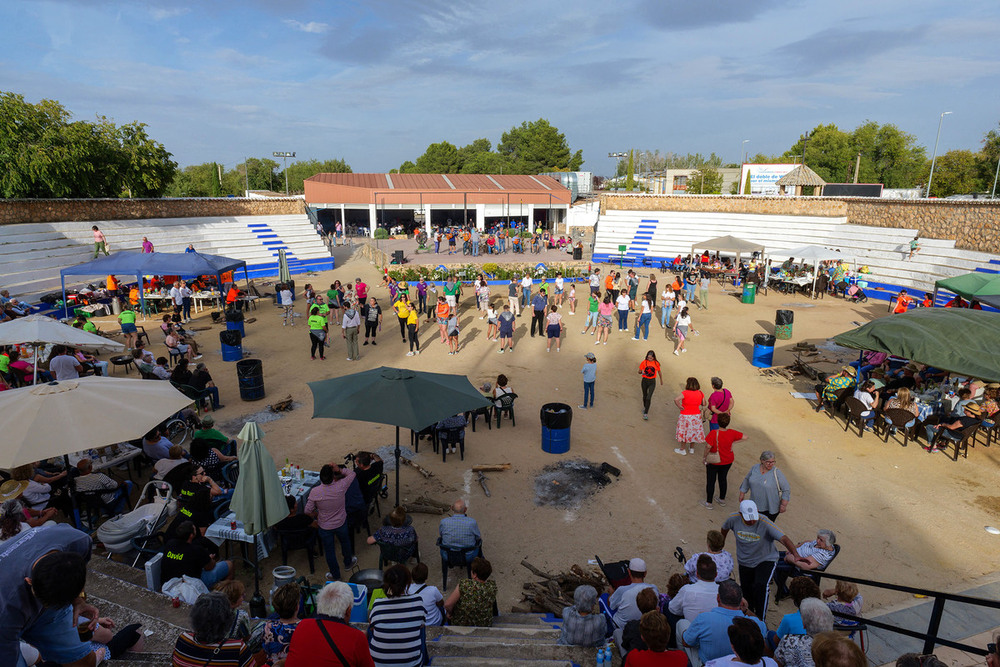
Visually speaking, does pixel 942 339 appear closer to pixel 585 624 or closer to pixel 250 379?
pixel 585 624

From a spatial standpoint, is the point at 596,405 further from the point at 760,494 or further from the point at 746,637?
the point at 746,637

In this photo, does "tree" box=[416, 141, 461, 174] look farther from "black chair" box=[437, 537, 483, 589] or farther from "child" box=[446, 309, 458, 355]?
"black chair" box=[437, 537, 483, 589]

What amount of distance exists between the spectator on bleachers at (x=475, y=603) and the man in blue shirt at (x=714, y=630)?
1727 millimetres

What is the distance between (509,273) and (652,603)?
22.7 metres

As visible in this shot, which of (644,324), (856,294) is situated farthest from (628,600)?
(856,294)

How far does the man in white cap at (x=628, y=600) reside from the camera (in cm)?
468

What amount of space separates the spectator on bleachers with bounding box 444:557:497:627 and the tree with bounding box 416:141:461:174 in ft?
248

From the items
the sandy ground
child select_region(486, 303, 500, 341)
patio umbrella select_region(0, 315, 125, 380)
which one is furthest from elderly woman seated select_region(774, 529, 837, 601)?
child select_region(486, 303, 500, 341)

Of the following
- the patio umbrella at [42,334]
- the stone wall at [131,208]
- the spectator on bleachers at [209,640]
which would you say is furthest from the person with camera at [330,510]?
the stone wall at [131,208]

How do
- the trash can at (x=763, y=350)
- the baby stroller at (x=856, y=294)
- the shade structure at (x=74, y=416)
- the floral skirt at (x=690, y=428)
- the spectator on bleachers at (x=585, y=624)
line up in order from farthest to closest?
the baby stroller at (x=856, y=294), the trash can at (x=763, y=350), the floral skirt at (x=690, y=428), the shade structure at (x=74, y=416), the spectator on bleachers at (x=585, y=624)

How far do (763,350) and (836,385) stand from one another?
9.83 feet

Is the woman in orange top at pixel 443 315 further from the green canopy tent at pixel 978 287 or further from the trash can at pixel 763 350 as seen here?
the green canopy tent at pixel 978 287

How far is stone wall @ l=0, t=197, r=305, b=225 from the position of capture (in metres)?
23.9

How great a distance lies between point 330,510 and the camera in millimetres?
6391
